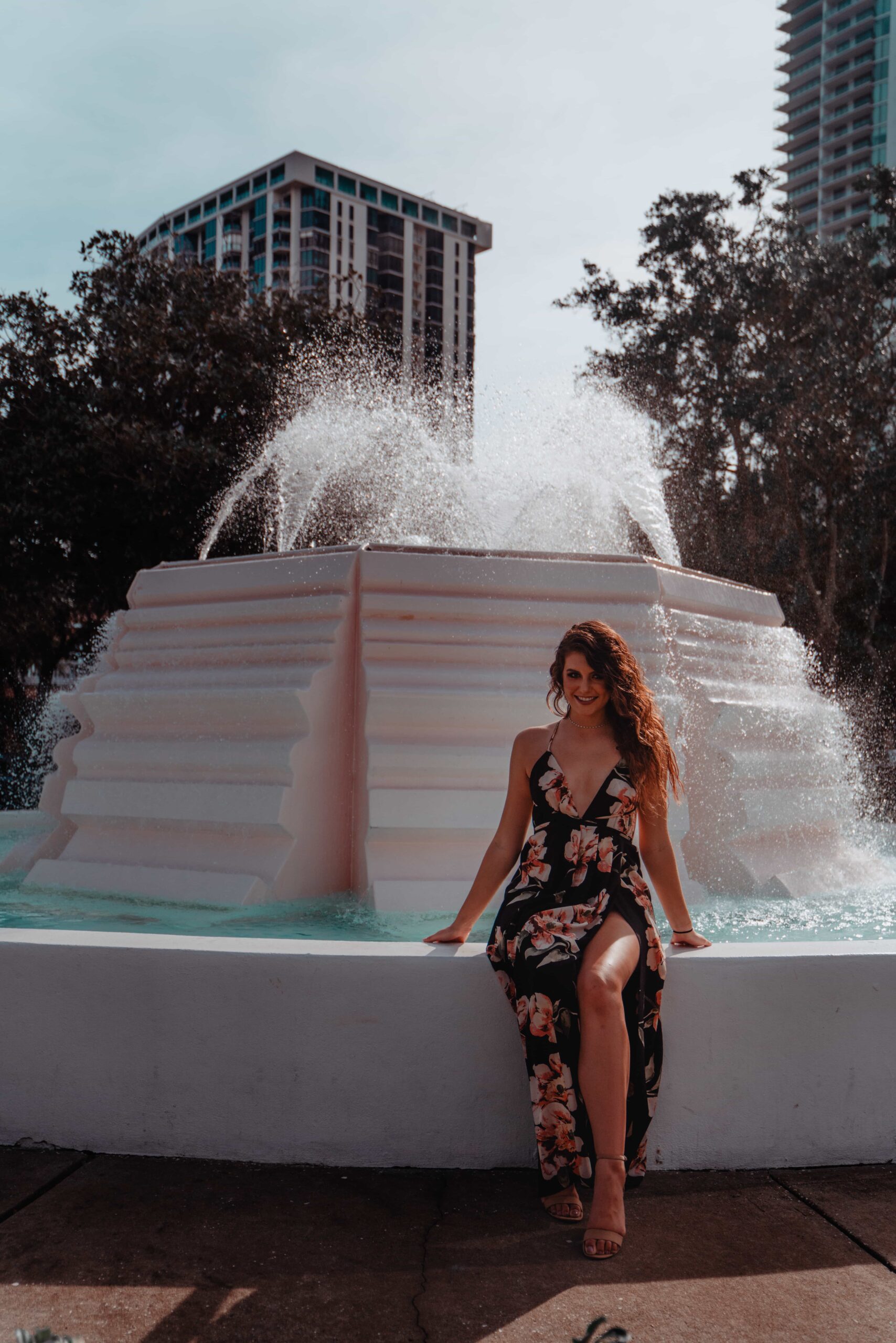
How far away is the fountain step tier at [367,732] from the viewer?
4.47 m

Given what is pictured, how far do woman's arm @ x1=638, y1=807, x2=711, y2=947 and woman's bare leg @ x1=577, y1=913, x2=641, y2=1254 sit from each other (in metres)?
0.39

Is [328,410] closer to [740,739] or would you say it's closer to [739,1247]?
[740,739]

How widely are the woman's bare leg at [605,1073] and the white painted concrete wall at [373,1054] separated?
0.31 m

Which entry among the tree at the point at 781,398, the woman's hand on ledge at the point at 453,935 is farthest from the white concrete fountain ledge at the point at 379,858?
the tree at the point at 781,398

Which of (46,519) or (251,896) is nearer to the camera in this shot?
(251,896)

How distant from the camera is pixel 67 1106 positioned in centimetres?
283

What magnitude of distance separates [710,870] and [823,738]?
111 cm

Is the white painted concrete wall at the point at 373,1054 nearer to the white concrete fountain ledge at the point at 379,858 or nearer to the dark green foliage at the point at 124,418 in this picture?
the white concrete fountain ledge at the point at 379,858

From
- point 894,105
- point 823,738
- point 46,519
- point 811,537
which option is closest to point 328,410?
point 46,519

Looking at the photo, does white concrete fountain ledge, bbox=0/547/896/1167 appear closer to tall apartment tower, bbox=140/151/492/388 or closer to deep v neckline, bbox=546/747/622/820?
deep v neckline, bbox=546/747/622/820

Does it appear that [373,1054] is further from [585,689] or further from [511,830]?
[585,689]

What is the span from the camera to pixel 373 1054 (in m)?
2.79

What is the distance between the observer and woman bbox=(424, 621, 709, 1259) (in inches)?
99.4

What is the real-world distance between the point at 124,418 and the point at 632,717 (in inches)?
524
